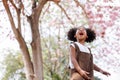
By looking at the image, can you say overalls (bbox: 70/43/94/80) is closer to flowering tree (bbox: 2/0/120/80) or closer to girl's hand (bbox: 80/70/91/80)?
girl's hand (bbox: 80/70/91/80)

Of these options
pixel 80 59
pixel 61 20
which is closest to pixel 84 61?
pixel 80 59

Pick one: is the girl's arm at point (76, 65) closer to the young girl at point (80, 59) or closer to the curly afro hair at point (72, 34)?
the young girl at point (80, 59)

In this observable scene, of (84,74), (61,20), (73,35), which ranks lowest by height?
(61,20)

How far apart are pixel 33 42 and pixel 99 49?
9.07ft

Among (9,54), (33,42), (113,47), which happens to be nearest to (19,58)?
(9,54)

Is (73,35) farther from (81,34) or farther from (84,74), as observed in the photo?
(84,74)

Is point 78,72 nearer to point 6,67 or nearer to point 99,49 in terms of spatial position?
Answer: point 99,49

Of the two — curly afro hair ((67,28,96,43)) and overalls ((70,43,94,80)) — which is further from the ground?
curly afro hair ((67,28,96,43))

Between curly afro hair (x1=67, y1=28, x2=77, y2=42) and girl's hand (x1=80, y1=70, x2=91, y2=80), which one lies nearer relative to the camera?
girl's hand (x1=80, y1=70, x2=91, y2=80)

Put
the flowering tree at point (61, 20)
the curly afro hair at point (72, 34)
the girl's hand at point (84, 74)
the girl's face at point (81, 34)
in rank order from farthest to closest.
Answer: the flowering tree at point (61, 20), the curly afro hair at point (72, 34), the girl's face at point (81, 34), the girl's hand at point (84, 74)

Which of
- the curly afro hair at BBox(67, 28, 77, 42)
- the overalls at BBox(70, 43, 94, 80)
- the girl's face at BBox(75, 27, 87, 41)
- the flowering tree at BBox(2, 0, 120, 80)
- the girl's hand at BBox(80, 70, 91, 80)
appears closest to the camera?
the girl's hand at BBox(80, 70, 91, 80)

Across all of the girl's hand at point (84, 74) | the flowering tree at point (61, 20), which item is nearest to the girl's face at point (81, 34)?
the girl's hand at point (84, 74)

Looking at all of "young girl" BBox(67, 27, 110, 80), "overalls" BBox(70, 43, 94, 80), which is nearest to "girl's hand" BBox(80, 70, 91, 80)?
"young girl" BBox(67, 27, 110, 80)

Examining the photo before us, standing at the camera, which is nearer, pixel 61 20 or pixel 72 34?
pixel 72 34
